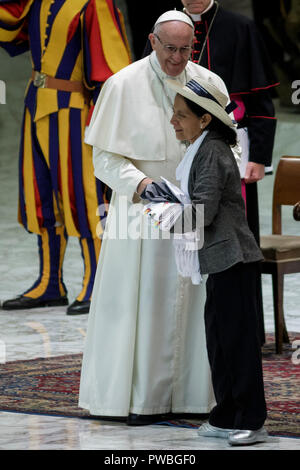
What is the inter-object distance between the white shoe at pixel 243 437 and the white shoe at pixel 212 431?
70 mm

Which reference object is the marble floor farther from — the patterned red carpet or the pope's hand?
the pope's hand

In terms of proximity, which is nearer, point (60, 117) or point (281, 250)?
point (281, 250)

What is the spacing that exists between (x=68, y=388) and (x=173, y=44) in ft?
5.15

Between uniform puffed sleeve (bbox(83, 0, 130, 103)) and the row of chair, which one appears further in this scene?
uniform puffed sleeve (bbox(83, 0, 130, 103))

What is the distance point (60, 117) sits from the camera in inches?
269

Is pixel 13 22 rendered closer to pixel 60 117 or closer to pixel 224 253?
pixel 60 117

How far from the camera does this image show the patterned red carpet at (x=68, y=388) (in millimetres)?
4457

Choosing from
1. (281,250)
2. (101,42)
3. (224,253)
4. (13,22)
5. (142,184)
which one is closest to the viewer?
(224,253)

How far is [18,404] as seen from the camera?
4.70m

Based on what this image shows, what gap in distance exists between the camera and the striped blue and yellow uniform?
21.7 feet

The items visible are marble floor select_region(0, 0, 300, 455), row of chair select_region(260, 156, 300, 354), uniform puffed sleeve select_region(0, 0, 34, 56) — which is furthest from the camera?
uniform puffed sleeve select_region(0, 0, 34, 56)

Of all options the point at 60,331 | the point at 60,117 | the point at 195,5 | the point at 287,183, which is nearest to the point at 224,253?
the point at 195,5

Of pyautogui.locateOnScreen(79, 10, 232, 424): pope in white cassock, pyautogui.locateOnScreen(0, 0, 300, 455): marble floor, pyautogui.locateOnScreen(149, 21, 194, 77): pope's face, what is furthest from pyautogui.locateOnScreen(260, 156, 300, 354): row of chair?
pyautogui.locateOnScreen(149, 21, 194, 77): pope's face
